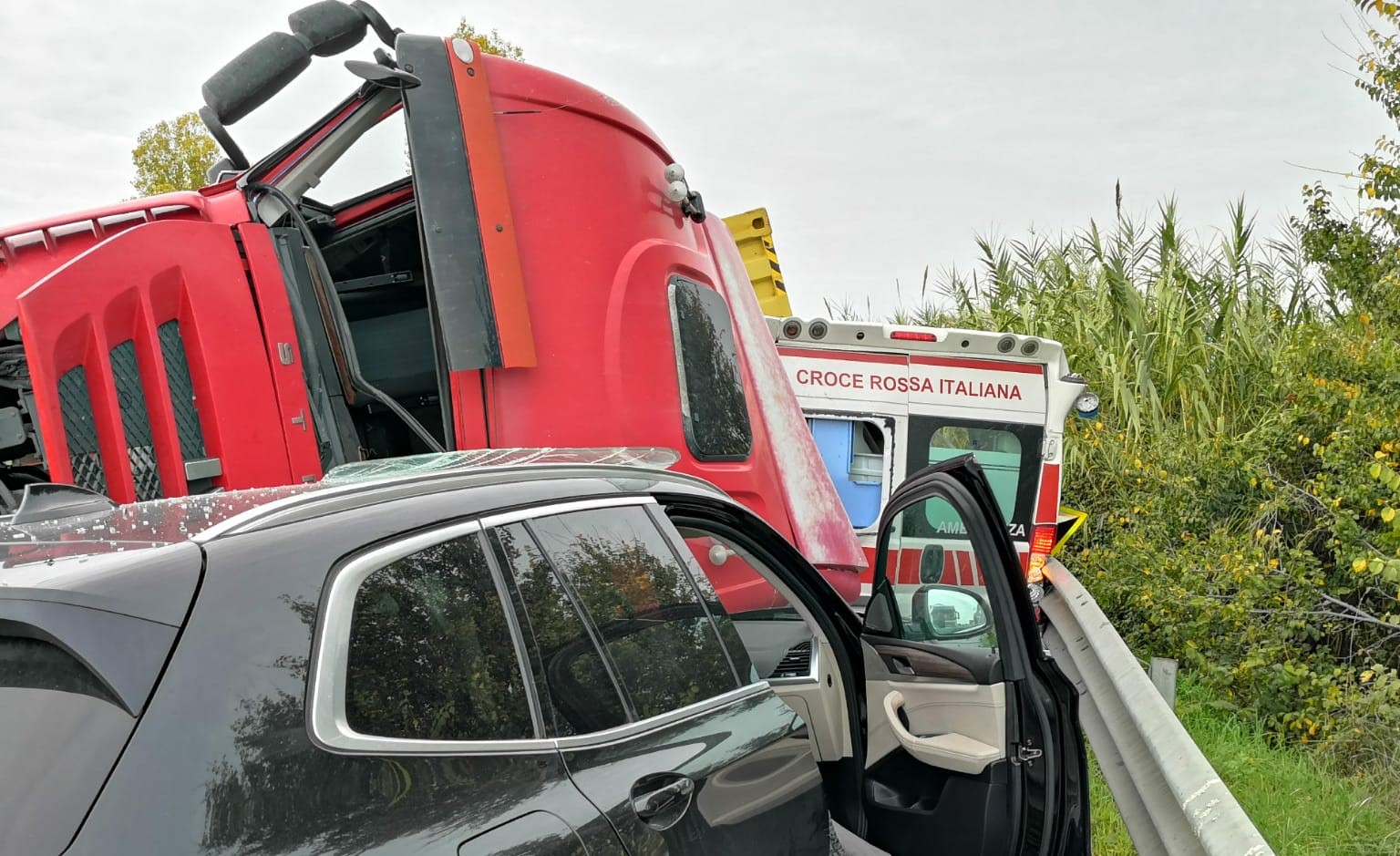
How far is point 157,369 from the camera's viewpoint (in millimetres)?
4160

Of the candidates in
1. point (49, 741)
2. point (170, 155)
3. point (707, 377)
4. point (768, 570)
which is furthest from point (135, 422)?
point (170, 155)

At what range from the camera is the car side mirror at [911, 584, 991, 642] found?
3.37 metres

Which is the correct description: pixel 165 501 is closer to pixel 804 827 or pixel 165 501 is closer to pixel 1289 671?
pixel 804 827

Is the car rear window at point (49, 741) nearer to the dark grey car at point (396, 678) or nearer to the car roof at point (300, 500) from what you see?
the dark grey car at point (396, 678)

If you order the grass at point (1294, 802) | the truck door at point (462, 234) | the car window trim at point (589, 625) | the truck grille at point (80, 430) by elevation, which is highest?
the truck door at point (462, 234)

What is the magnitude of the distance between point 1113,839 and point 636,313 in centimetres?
288

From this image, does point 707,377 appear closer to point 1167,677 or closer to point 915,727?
point 915,727

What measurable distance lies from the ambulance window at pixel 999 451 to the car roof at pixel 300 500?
20.0 feet

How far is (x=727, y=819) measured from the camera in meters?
2.25

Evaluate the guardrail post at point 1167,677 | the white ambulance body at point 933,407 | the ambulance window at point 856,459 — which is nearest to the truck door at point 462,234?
the guardrail post at point 1167,677

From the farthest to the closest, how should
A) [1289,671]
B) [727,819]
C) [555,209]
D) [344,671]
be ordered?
[1289,671], [555,209], [727,819], [344,671]

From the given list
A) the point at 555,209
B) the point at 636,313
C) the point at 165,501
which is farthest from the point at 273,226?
the point at 165,501

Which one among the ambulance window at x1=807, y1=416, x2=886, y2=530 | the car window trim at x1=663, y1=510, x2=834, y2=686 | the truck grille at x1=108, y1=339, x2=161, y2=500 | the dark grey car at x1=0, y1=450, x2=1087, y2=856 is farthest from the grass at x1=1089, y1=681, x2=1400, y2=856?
the truck grille at x1=108, y1=339, x2=161, y2=500

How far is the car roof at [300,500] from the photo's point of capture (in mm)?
1625
